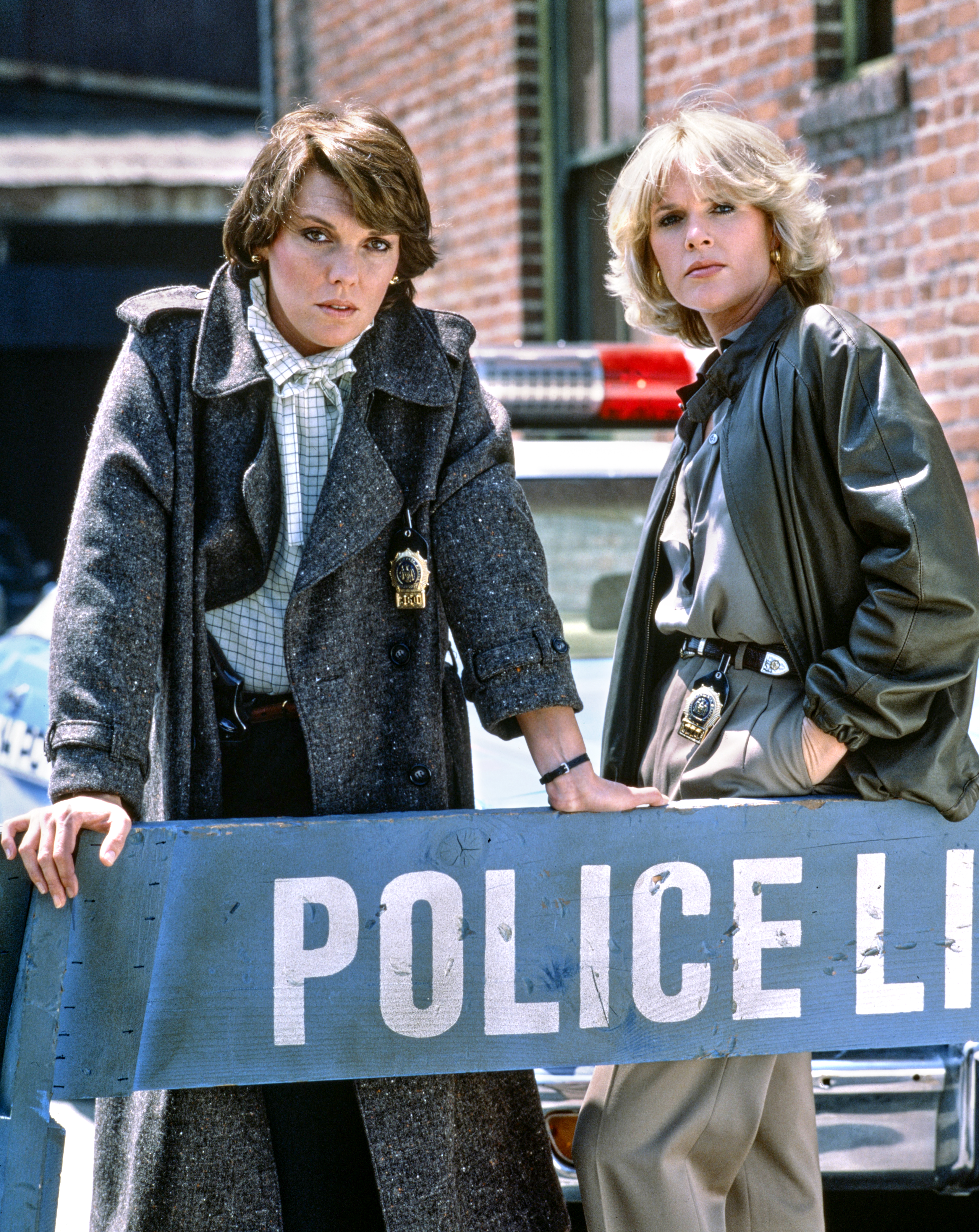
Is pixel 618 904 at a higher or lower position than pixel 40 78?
lower

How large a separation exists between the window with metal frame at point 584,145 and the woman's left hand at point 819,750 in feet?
16.5

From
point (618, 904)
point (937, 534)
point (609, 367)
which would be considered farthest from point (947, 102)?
point (618, 904)

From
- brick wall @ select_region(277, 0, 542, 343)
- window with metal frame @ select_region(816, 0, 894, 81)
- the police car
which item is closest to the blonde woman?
the police car

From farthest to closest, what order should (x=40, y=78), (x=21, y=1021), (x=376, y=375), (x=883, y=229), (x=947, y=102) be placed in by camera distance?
(x=40, y=78), (x=883, y=229), (x=947, y=102), (x=376, y=375), (x=21, y=1021)

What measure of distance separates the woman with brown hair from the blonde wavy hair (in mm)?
369

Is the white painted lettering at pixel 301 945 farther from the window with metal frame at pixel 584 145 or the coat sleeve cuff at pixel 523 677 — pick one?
the window with metal frame at pixel 584 145

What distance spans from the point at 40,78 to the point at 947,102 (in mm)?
10646

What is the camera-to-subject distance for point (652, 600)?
224cm

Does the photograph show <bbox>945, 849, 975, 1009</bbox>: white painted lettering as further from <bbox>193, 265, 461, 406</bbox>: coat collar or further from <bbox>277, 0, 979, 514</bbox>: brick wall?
<bbox>277, 0, 979, 514</bbox>: brick wall

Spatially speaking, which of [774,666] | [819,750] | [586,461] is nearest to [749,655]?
[774,666]

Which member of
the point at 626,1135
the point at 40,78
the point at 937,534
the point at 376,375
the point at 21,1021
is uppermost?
the point at 40,78

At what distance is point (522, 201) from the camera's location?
277 inches

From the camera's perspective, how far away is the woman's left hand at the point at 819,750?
199 cm

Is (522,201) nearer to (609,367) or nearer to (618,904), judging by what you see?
(609,367)
